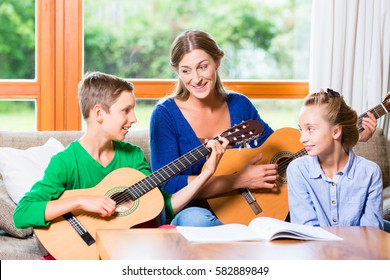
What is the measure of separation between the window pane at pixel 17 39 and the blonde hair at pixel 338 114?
1.84 metres

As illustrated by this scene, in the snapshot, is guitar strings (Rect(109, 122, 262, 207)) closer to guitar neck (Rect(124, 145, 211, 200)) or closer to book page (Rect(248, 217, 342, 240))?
guitar neck (Rect(124, 145, 211, 200))

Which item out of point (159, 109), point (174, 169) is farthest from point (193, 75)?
point (174, 169)

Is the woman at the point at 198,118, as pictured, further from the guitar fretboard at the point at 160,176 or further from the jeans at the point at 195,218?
the guitar fretboard at the point at 160,176

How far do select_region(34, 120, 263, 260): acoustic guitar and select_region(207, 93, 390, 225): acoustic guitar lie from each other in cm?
33

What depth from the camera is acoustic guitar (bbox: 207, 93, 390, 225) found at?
294 cm

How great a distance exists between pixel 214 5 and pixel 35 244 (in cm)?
182

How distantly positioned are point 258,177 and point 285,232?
924 millimetres

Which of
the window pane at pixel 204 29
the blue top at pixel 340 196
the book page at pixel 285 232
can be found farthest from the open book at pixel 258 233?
the window pane at pixel 204 29

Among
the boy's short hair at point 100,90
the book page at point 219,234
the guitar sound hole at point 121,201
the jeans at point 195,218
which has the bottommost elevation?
the jeans at point 195,218

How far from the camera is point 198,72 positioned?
2.95 m

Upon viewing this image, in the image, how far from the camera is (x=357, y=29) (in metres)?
4.07

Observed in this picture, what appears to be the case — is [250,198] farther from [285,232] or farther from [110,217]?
[285,232]

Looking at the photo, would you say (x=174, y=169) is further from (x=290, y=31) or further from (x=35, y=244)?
(x=290, y=31)

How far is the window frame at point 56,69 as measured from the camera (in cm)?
389
